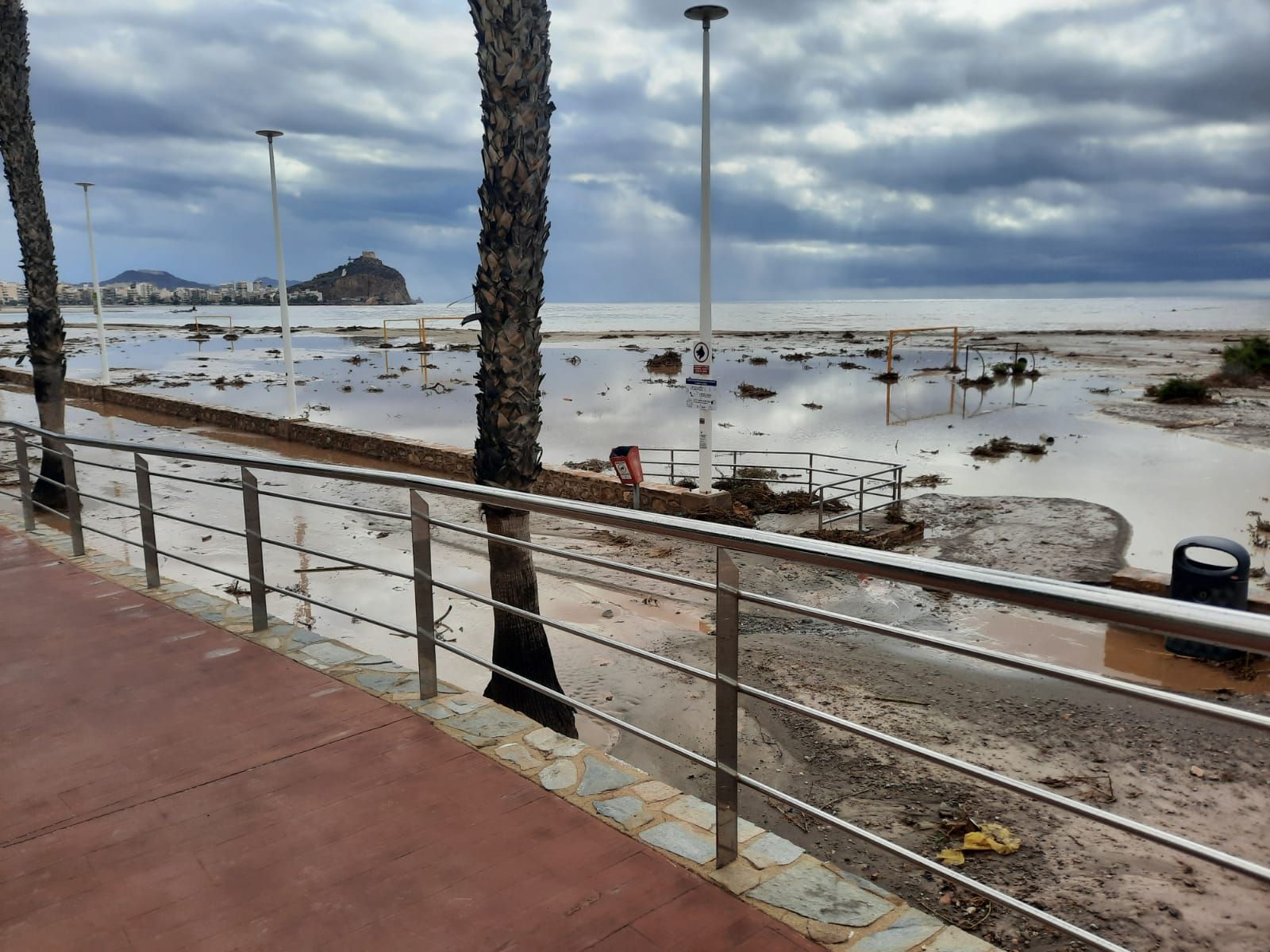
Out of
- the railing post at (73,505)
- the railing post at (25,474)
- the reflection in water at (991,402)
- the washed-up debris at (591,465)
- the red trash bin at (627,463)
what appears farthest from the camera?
the reflection in water at (991,402)

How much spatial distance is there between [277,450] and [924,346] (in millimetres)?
65641

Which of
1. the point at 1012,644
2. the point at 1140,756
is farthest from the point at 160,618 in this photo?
the point at 1012,644

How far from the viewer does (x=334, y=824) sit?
301cm

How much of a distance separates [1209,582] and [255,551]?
8.89 metres

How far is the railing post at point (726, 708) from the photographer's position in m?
2.52

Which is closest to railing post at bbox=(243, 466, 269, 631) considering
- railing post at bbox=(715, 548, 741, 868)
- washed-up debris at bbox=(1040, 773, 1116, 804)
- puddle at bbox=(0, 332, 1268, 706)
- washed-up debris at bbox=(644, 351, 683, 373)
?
puddle at bbox=(0, 332, 1268, 706)

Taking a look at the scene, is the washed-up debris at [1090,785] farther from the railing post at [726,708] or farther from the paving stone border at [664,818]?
the railing post at [726,708]

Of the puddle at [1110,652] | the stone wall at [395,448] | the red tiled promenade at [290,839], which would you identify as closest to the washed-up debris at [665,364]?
the stone wall at [395,448]

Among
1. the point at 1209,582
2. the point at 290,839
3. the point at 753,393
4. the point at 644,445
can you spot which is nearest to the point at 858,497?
the point at 1209,582

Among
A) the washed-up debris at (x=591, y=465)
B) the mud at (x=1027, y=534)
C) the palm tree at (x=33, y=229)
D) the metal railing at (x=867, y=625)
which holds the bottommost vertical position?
the mud at (x=1027, y=534)

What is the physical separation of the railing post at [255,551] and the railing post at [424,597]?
4.24 feet

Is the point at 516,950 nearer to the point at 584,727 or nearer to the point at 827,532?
the point at 584,727

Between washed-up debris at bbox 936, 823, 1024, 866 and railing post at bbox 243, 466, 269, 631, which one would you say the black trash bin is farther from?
railing post at bbox 243, 466, 269, 631

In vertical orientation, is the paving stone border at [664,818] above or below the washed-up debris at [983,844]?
above
